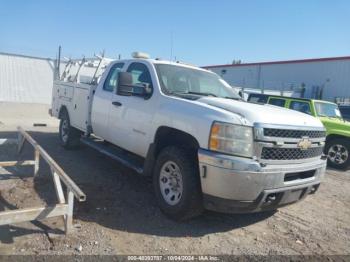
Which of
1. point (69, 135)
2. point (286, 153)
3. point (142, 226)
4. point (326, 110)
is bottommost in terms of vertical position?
point (142, 226)

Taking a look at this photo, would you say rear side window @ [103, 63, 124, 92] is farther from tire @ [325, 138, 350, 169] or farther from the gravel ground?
tire @ [325, 138, 350, 169]

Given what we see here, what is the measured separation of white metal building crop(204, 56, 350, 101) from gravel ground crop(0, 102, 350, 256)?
2037 cm

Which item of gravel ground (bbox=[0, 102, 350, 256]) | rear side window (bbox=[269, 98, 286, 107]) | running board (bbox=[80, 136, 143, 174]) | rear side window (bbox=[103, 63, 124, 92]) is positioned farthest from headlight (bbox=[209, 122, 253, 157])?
rear side window (bbox=[269, 98, 286, 107])

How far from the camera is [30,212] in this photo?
11.6 ft

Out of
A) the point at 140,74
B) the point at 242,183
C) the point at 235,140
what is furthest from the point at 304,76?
the point at 242,183

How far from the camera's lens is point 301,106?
1004 centimetres

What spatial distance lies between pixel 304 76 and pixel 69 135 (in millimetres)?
25267

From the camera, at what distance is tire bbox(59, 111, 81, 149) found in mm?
7867

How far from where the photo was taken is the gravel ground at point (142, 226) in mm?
3738

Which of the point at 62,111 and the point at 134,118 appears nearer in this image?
the point at 134,118

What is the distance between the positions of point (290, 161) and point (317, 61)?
26.6 m

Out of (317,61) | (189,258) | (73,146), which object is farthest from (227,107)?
(317,61)

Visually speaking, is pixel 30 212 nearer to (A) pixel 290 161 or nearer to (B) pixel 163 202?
(B) pixel 163 202

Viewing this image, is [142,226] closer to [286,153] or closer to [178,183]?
[178,183]
